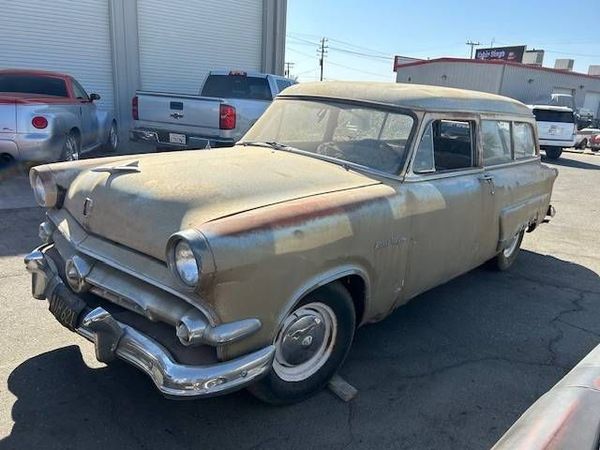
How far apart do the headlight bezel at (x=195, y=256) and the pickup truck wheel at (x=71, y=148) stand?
21.8ft

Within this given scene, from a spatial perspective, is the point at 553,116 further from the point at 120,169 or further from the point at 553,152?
the point at 120,169

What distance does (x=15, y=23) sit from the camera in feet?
36.3

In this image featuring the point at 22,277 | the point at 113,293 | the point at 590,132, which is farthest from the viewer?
the point at 590,132

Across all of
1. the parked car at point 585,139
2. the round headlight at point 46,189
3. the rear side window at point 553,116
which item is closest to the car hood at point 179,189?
the round headlight at point 46,189

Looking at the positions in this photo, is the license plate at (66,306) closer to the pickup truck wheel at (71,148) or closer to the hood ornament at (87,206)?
the hood ornament at (87,206)

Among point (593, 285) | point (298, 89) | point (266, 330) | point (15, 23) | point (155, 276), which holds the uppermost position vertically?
point (15, 23)

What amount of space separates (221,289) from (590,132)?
24.7 m

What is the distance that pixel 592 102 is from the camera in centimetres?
4284

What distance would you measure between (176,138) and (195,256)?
21.6 ft

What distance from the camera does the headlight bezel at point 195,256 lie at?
2171 mm

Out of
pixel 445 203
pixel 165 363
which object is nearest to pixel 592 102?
pixel 445 203

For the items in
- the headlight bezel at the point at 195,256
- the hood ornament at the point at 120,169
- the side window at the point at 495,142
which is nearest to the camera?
the headlight bezel at the point at 195,256

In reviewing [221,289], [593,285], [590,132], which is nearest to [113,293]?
[221,289]

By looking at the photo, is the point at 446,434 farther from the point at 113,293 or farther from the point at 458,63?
the point at 458,63
